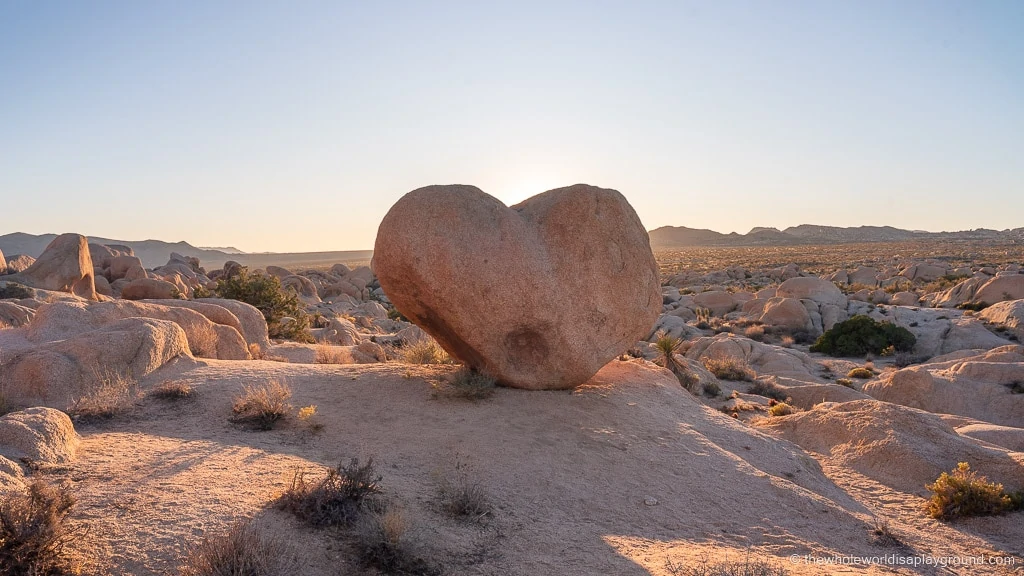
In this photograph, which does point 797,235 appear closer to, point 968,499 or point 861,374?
point 861,374

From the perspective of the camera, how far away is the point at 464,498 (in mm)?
5930

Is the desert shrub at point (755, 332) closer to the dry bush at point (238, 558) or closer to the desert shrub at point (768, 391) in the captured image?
the desert shrub at point (768, 391)

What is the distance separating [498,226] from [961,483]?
6.94 metres

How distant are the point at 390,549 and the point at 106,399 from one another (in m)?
5.03

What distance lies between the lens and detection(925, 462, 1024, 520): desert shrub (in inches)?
305

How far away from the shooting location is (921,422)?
9.94 metres

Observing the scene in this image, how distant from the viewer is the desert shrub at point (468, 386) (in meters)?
9.27

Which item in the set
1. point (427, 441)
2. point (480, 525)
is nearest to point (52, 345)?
point (427, 441)

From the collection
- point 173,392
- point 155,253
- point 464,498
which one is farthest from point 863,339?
point 155,253

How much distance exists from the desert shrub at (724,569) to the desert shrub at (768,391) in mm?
10359

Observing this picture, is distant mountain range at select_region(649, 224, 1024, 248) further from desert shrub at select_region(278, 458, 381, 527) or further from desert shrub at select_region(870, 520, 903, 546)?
desert shrub at select_region(278, 458, 381, 527)

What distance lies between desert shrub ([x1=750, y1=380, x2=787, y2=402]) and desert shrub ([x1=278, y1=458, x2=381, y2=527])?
1199cm

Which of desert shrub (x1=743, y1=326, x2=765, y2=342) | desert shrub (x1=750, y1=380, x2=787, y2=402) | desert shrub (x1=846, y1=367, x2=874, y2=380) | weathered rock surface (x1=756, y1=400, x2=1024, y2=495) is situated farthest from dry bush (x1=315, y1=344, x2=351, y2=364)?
desert shrub (x1=743, y1=326, x2=765, y2=342)

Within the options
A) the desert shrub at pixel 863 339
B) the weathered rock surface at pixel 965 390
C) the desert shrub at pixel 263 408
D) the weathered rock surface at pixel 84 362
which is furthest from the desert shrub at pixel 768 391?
the weathered rock surface at pixel 84 362
